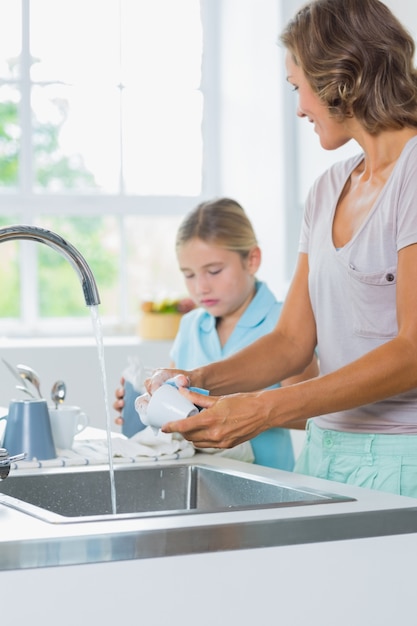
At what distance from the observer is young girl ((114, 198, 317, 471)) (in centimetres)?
252

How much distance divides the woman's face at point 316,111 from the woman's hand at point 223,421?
54cm

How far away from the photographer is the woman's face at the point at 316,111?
5.76 ft

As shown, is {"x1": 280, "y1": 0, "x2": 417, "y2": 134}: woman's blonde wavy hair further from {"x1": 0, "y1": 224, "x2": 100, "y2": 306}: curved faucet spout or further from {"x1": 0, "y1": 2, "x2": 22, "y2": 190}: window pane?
{"x1": 0, "y1": 2, "x2": 22, "y2": 190}: window pane

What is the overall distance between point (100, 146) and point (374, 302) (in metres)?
3.40

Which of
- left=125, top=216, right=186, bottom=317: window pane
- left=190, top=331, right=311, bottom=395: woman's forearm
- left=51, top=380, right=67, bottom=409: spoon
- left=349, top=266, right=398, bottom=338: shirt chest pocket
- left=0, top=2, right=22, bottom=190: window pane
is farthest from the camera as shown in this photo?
left=125, top=216, right=186, bottom=317: window pane

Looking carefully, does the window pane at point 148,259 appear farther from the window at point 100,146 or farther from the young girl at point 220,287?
the young girl at point 220,287

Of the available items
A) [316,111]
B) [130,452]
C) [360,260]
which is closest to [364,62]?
[316,111]

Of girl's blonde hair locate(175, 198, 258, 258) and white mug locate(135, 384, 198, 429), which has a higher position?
girl's blonde hair locate(175, 198, 258, 258)

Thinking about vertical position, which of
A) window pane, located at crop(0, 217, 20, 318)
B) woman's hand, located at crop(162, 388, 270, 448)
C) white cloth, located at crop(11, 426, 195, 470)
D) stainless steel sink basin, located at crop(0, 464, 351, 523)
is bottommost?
→ stainless steel sink basin, located at crop(0, 464, 351, 523)

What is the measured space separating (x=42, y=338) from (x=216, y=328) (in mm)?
2263

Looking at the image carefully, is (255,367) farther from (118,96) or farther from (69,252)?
(118,96)

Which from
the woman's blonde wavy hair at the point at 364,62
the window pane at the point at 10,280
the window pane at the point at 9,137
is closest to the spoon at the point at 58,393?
the woman's blonde wavy hair at the point at 364,62

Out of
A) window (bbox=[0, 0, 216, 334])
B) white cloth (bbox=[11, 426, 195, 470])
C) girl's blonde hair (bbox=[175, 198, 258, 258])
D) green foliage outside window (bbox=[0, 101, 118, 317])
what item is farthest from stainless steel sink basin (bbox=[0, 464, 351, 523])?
green foliage outside window (bbox=[0, 101, 118, 317])

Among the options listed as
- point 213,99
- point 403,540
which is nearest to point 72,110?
point 213,99
